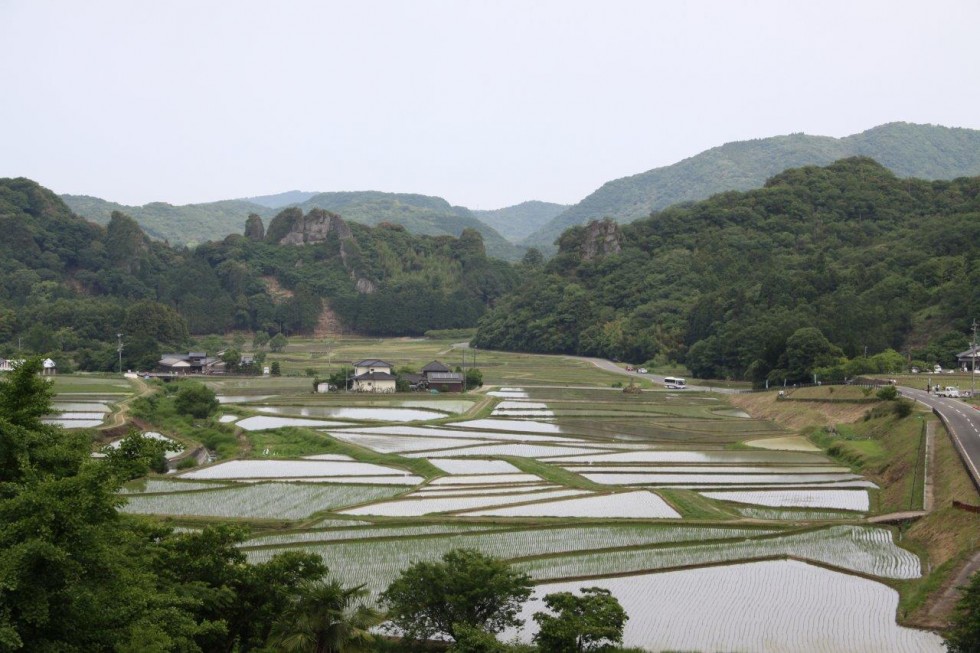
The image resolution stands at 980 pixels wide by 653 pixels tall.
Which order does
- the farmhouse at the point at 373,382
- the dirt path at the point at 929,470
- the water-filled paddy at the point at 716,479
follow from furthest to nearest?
the farmhouse at the point at 373,382 < the water-filled paddy at the point at 716,479 < the dirt path at the point at 929,470

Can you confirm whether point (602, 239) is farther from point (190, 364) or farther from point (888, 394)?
point (888, 394)

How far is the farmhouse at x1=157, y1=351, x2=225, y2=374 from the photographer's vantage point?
65000 mm

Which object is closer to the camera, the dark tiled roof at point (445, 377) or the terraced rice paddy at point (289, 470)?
the terraced rice paddy at point (289, 470)

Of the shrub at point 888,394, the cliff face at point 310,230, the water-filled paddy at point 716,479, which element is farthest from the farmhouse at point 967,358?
the cliff face at point 310,230

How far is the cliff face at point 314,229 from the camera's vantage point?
5020 inches

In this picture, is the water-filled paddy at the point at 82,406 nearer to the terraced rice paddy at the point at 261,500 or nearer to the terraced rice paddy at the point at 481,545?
the terraced rice paddy at the point at 261,500

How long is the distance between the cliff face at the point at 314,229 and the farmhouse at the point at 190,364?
60050 millimetres

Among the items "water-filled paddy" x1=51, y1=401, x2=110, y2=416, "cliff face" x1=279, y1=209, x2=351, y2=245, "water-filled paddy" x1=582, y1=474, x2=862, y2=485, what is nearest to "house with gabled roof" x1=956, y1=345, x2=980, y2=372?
"water-filled paddy" x1=582, y1=474, x2=862, y2=485

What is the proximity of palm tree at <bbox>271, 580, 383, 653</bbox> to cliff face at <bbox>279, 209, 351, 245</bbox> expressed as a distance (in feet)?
380

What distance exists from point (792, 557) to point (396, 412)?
93.5ft

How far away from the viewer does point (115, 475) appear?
37.2ft

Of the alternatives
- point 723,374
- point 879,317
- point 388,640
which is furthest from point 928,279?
point 388,640

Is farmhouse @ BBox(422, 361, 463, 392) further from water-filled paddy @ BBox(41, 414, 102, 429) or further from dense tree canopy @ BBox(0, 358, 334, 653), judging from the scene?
dense tree canopy @ BBox(0, 358, 334, 653)

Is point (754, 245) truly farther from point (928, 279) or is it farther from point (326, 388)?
point (326, 388)
